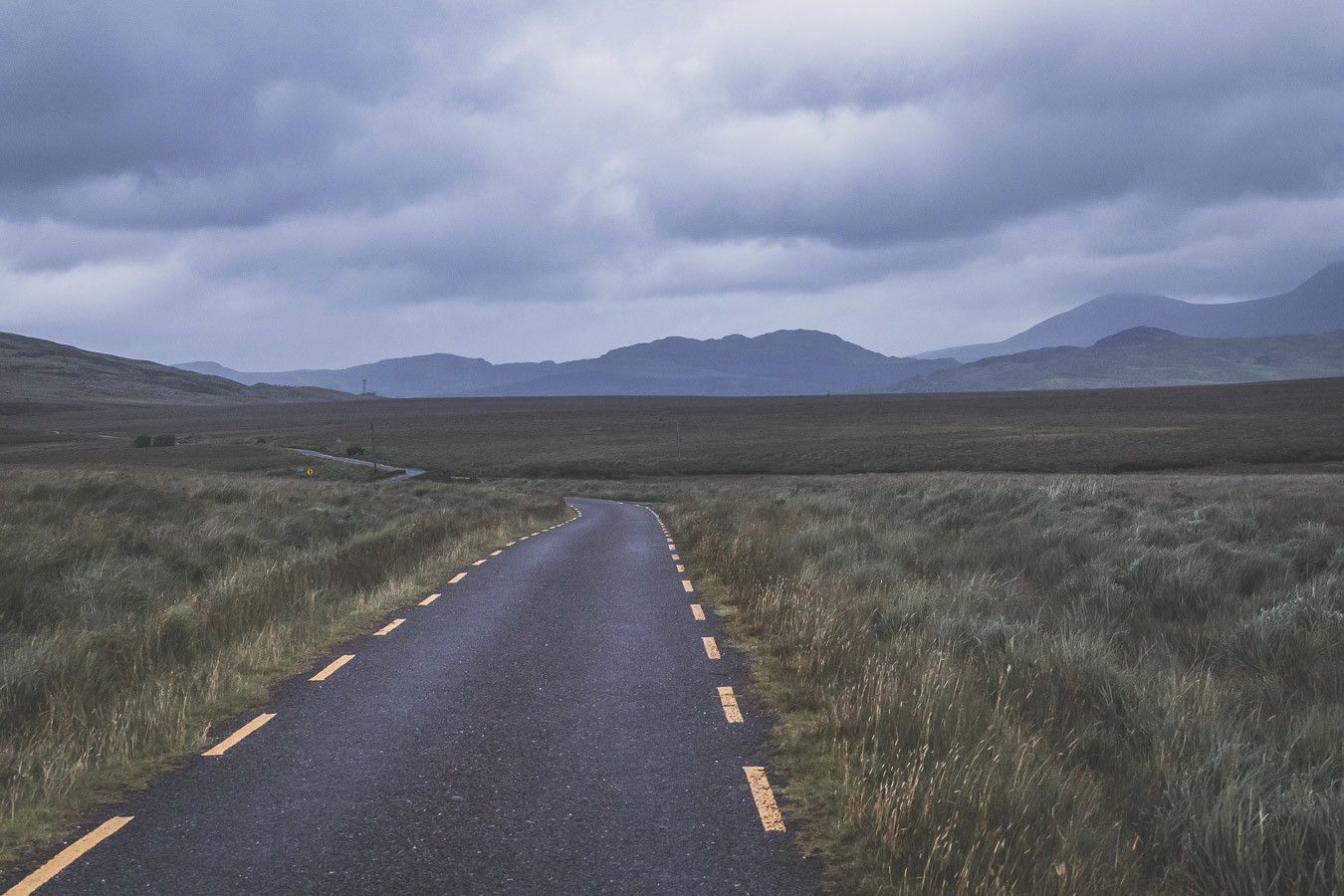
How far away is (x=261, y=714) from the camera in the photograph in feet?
23.8

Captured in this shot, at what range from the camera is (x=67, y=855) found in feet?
15.4

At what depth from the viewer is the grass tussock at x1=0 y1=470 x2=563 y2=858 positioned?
6.09m

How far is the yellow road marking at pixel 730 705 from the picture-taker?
23.0 ft

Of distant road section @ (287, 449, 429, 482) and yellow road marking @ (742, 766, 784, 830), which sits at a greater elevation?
yellow road marking @ (742, 766, 784, 830)

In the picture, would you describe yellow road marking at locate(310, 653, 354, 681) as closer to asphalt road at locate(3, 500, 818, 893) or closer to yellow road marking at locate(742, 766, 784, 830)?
asphalt road at locate(3, 500, 818, 893)

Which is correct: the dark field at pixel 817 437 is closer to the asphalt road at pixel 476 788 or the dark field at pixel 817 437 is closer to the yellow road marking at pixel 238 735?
the asphalt road at pixel 476 788

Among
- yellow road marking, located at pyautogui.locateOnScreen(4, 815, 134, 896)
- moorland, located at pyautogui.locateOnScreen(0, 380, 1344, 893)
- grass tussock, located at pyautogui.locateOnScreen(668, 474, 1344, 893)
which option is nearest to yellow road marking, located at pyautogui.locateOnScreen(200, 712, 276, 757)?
moorland, located at pyautogui.locateOnScreen(0, 380, 1344, 893)

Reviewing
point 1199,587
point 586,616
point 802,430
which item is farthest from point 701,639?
point 802,430

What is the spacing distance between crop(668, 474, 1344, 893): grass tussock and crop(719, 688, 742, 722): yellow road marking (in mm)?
341

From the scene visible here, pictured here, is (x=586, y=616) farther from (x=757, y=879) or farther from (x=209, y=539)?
(x=209, y=539)

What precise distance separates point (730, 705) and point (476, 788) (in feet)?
7.93

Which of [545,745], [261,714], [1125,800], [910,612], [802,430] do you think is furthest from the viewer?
[802,430]

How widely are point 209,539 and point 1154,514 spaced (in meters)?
18.9

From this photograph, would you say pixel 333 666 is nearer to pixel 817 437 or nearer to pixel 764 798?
pixel 764 798
